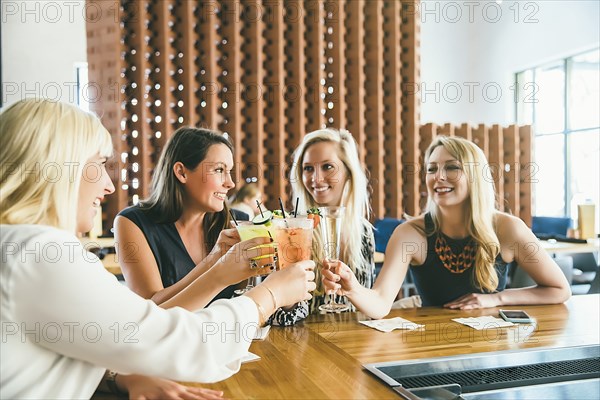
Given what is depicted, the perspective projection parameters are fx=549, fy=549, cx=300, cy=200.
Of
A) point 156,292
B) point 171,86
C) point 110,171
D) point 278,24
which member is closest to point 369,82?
point 278,24

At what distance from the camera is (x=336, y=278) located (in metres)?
1.70

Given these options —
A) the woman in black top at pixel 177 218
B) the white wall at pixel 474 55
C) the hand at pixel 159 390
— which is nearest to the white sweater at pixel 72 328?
the hand at pixel 159 390

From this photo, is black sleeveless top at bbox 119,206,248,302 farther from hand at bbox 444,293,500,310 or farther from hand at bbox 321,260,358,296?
hand at bbox 444,293,500,310

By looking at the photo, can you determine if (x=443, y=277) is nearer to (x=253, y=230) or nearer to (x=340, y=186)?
(x=340, y=186)

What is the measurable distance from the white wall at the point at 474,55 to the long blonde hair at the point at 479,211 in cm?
692

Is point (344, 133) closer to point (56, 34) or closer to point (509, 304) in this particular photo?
point (509, 304)

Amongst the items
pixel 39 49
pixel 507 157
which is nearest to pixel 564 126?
pixel 507 157

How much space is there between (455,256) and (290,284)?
1.22 meters

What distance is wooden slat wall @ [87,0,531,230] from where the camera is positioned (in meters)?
5.37

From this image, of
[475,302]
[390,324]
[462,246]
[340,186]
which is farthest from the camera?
[340,186]

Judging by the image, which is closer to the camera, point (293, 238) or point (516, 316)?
point (293, 238)

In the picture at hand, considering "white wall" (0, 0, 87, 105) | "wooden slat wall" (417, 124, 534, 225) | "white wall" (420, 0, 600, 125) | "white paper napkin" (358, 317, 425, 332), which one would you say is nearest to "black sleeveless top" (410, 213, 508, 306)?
"white paper napkin" (358, 317, 425, 332)

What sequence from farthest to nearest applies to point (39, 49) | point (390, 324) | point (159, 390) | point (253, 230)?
point (39, 49) → point (390, 324) → point (253, 230) → point (159, 390)

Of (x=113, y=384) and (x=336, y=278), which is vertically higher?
(x=336, y=278)
